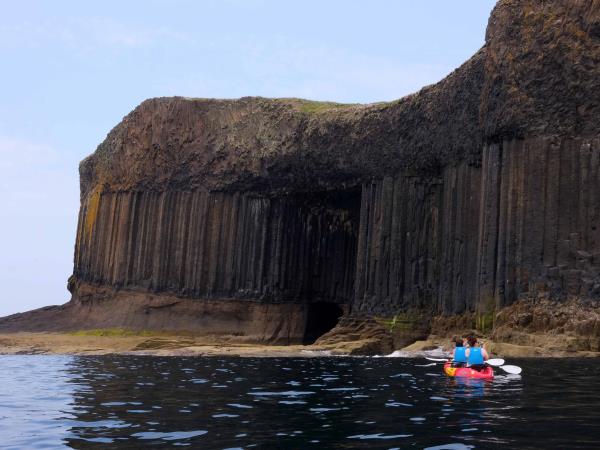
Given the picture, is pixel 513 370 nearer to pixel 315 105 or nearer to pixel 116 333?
pixel 315 105

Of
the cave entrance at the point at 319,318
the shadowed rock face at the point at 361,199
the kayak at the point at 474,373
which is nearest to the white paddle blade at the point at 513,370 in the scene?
the kayak at the point at 474,373

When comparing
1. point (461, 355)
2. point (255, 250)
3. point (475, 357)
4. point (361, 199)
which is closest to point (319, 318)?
point (255, 250)

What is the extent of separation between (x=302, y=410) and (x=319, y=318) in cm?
3682

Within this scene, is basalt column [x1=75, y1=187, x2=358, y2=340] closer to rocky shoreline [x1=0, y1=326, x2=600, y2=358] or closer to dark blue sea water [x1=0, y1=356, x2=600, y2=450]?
rocky shoreline [x1=0, y1=326, x2=600, y2=358]

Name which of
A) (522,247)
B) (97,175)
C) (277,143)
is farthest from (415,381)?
(97,175)

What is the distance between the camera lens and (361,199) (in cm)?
4469

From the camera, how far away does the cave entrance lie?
160 ft

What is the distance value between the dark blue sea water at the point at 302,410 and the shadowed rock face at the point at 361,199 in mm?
9921

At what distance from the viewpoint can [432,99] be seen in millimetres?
38938

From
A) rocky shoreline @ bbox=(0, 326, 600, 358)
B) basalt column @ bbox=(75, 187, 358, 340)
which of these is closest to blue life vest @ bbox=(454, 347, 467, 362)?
rocky shoreline @ bbox=(0, 326, 600, 358)

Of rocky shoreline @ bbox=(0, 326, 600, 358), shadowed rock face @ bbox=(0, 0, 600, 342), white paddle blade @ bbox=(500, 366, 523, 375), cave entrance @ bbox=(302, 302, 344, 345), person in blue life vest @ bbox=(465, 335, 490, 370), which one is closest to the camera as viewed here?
person in blue life vest @ bbox=(465, 335, 490, 370)

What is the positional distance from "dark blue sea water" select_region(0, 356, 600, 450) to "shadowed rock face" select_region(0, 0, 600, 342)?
9921 mm

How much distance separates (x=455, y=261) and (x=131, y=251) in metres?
24.5

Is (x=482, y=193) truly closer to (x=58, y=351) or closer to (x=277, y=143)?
(x=277, y=143)
